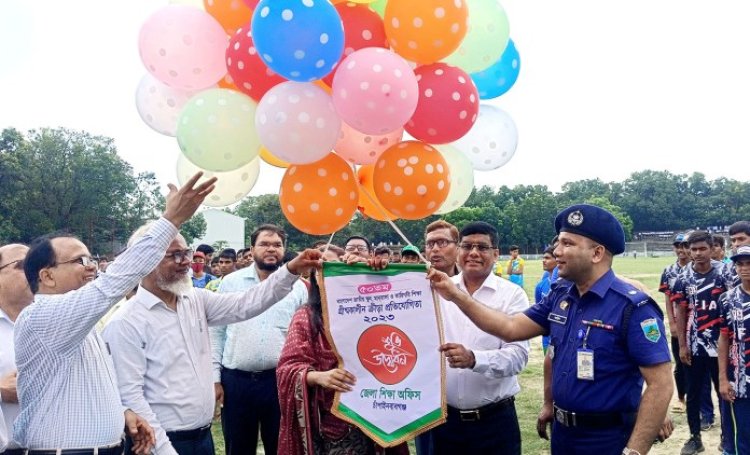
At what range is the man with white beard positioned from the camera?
10.4 ft

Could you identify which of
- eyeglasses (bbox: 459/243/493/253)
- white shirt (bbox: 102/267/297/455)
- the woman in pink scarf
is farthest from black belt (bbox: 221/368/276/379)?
eyeglasses (bbox: 459/243/493/253)

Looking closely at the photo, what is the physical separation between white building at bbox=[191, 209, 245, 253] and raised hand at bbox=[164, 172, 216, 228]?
50950 mm

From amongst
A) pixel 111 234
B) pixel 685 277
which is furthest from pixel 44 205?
pixel 685 277

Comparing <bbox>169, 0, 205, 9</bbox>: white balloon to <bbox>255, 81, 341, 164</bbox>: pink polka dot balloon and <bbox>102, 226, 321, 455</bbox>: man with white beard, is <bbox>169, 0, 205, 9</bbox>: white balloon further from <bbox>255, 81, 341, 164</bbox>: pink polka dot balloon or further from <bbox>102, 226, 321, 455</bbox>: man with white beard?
<bbox>102, 226, 321, 455</bbox>: man with white beard

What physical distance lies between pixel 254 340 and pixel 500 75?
8.93 ft

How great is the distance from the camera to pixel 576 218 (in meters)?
3.13

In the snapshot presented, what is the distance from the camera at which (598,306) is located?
308cm

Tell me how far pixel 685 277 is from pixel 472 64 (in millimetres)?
4143

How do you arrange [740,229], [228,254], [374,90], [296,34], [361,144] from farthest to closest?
[228,254]
[740,229]
[361,144]
[374,90]
[296,34]

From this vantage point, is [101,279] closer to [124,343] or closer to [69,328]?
[69,328]

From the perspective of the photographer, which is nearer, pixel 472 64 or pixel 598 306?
pixel 598 306

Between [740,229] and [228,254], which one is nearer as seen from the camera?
[740,229]

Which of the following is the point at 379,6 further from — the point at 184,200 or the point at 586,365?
the point at 586,365

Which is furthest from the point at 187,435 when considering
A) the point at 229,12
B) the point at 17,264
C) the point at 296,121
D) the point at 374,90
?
the point at 229,12
